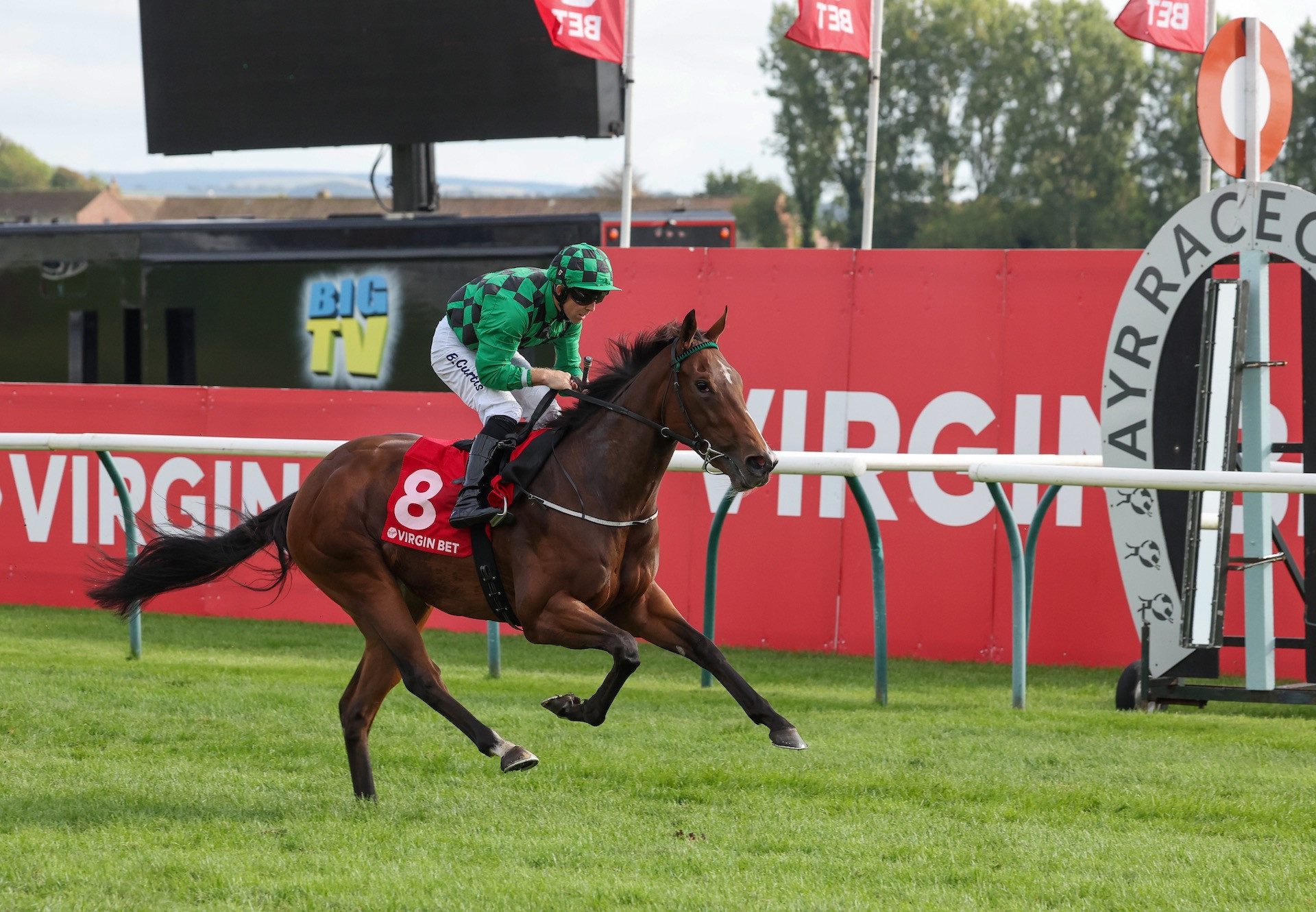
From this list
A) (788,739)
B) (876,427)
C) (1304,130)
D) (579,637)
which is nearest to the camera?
(788,739)

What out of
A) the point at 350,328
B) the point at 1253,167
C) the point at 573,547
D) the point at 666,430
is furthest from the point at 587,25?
the point at 573,547

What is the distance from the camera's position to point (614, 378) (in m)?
4.82

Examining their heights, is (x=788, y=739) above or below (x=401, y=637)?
below

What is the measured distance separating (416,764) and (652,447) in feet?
4.71

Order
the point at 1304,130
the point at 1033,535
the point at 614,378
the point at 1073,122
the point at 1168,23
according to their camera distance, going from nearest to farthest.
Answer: the point at 614,378 < the point at 1033,535 < the point at 1168,23 < the point at 1304,130 < the point at 1073,122

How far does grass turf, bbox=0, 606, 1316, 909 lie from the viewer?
3732 mm

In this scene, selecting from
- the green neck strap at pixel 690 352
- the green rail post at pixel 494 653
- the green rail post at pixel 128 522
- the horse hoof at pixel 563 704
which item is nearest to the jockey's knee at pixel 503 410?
the green neck strap at pixel 690 352

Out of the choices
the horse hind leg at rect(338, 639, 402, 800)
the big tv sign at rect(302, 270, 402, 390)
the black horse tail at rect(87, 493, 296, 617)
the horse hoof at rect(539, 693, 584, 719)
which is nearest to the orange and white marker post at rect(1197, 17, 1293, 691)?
the horse hoof at rect(539, 693, 584, 719)

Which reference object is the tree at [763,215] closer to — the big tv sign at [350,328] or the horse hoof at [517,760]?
the big tv sign at [350,328]

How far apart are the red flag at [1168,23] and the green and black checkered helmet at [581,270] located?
7.20 metres

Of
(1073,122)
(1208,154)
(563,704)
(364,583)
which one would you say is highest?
(1073,122)

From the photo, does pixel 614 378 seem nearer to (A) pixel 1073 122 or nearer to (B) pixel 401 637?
(B) pixel 401 637

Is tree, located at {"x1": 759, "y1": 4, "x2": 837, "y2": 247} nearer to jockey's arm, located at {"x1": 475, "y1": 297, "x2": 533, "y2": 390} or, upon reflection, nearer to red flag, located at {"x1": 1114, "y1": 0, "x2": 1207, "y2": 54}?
red flag, located at {"x1": 1114, "y1": 0, "x2": 1207, "y2": 54}

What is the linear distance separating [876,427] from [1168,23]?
15.4 ft
